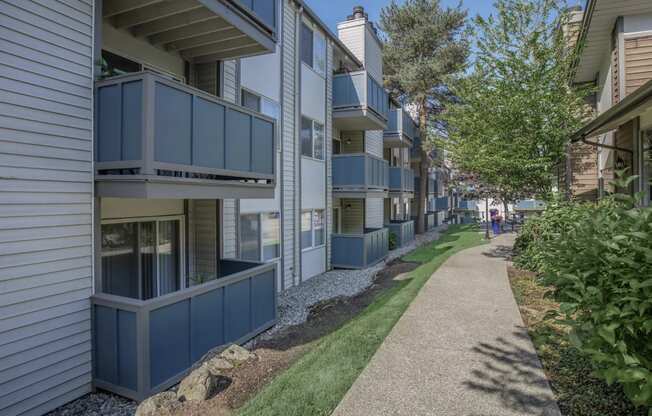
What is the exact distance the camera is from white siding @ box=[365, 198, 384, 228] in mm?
17844

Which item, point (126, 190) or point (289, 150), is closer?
point (126, 190)

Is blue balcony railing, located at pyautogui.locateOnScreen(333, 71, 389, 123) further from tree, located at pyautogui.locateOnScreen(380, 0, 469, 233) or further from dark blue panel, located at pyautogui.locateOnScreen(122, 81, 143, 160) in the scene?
tree, located at pyautogui.locateOnScreen(380, 0, 469, 233)

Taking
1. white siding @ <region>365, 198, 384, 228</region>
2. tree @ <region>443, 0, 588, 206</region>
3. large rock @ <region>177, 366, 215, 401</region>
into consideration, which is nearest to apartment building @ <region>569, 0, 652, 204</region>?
tree @ <region>443, 0, 588, 206</region>

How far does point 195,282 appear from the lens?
829 centimetres

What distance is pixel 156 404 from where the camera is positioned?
4227 millimetres

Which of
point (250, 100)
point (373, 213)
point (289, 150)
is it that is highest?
point (250, 100)

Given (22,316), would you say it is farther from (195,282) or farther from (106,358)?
(195,282)

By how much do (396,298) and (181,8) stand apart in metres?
7.03

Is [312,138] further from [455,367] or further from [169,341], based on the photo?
[455,367]

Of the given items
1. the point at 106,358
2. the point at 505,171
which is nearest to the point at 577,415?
the point at 106,358

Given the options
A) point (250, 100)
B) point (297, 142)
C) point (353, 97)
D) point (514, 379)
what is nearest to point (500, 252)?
point (353, 97)

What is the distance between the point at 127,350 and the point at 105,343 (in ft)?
1.51

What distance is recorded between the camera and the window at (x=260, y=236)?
9.99 meters

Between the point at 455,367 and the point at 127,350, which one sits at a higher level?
the point at 127,350
